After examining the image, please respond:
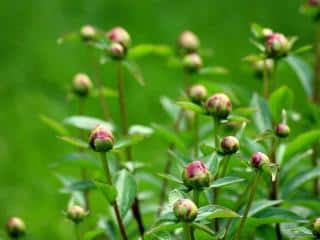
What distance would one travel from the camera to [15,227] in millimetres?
1561

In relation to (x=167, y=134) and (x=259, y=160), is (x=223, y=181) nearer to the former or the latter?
(x=259, y=160)

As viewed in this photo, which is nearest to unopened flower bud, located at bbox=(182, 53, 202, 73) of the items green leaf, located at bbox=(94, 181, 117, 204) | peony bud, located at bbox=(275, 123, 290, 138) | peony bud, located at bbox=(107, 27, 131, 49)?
peony bud, located at bbox=(107, 27, 131, 49)

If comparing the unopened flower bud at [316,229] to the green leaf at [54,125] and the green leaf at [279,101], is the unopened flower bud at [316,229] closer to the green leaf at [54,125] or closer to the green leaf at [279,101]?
the green leaf at [279,101]

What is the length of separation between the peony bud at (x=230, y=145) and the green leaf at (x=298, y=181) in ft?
0.94

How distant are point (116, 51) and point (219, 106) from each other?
304 millimetres

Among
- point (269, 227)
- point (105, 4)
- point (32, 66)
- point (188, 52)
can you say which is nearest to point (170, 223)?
point (269, 227)

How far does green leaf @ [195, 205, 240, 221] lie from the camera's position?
3.65ft

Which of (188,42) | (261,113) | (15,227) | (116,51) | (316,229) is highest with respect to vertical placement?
(188,42)

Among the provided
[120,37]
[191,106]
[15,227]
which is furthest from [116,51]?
[15,227]

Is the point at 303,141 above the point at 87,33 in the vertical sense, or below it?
below

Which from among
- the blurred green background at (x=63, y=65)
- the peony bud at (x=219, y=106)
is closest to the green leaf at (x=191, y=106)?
the peony bud at (x=219, y=106)

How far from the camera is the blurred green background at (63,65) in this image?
2891 millimetres

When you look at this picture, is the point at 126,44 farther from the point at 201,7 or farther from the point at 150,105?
the point at 201,7

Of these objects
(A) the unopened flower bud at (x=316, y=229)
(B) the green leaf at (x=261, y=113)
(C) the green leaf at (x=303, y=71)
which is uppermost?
(C) the green leaf at (x=303, y=71)
